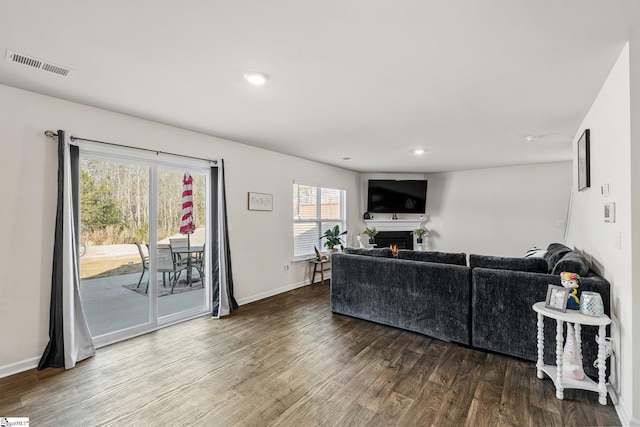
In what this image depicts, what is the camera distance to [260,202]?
472cm

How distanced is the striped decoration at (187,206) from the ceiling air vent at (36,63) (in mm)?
1738

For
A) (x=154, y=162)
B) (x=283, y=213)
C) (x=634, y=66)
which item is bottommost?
(x=283, y=213)

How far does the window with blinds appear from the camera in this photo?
5.62m

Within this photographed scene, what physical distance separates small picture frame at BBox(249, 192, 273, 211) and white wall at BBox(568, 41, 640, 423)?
3951mm

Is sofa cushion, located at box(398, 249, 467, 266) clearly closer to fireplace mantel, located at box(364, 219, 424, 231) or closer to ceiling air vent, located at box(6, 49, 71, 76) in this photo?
ceiling air vent, located at box(6, 49, 71, 76)

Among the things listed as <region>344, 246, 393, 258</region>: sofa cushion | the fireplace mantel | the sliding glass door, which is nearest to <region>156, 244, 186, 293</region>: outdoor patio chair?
the sliding glass door

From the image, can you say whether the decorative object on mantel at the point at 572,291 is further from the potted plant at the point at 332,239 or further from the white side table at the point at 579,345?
the potted plant at the point at 332,239

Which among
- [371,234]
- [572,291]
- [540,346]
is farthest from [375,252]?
[371,234]

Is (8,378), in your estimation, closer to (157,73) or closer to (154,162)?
(154,162)

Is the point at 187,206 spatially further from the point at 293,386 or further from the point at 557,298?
the point at 557,298

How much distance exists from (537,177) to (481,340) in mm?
4701

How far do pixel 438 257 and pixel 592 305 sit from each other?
4.66 ft

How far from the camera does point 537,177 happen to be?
6117 millimetres

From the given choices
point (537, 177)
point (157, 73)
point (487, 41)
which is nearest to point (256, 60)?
point (157, 73)
